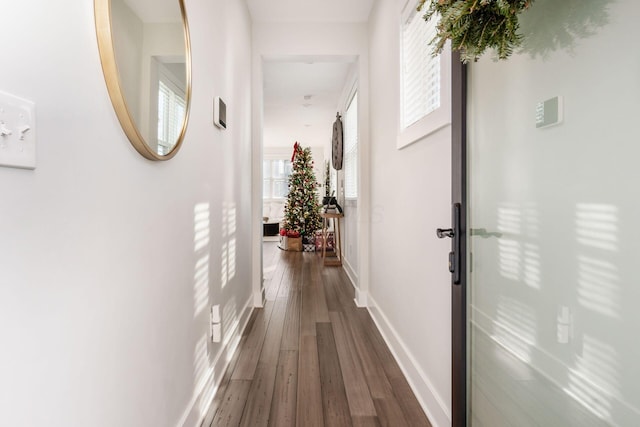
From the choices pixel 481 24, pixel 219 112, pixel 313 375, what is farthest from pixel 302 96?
pixel 481 24

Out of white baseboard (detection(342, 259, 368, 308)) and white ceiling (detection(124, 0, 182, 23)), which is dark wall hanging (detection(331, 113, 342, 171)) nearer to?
white baseboard (detection(342, 259, 368, 308))

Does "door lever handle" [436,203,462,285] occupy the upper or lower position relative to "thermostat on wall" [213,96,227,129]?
lower

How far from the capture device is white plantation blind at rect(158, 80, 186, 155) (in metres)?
1.19

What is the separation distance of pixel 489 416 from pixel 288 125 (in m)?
7.11

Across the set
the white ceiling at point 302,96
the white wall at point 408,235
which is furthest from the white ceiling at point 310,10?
the white ceiling at point 302,96

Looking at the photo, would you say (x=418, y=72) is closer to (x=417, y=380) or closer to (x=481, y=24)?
(x=481, y=24)

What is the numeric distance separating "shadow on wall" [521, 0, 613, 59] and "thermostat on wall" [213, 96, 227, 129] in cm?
154

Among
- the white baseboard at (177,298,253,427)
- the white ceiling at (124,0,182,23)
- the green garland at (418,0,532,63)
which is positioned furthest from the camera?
the white baseboard at (177,298,253,427)

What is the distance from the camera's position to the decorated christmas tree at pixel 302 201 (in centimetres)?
722

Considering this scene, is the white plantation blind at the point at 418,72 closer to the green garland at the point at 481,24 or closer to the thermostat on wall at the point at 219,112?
the green garland at the point at 481,24

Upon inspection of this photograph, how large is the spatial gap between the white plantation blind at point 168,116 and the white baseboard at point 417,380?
1.57 m

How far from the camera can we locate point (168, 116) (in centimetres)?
126

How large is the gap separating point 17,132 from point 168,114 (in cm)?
70

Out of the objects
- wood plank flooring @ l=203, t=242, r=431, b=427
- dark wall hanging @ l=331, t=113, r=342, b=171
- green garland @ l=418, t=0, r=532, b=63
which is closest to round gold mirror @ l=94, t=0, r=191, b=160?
green garland @ l=418, t=0, r=532, b=63
